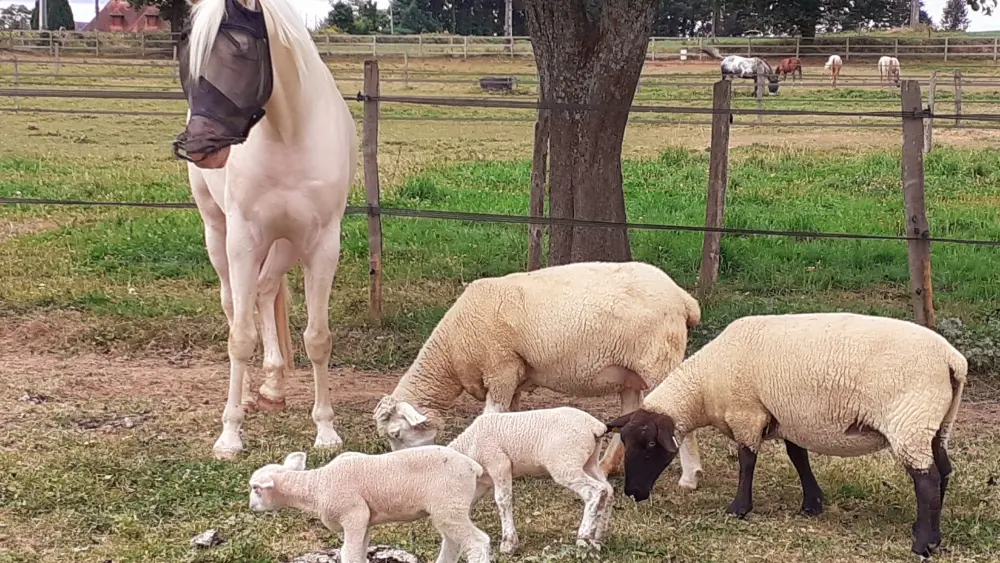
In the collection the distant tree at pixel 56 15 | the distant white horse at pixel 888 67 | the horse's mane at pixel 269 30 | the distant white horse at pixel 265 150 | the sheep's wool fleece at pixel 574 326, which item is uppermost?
the distant tree at pixel 56 15

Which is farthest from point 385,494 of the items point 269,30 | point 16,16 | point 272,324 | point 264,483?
point 16,16

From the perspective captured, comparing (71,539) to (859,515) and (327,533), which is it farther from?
(859,515)

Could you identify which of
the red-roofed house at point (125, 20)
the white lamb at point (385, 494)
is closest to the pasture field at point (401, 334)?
the white lamb at point (385, 494)

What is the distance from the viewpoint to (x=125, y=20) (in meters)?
64.1

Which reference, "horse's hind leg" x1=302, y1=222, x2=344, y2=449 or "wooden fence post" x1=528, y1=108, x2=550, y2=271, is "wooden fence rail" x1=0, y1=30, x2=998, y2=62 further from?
"horse's hind leg" x1=302, y1=222, x2=344, y2=449

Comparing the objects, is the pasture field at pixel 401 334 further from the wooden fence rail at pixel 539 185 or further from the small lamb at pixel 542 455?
the wooden fence rail at pixel 539 185

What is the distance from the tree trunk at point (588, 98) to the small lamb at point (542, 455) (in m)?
3.68

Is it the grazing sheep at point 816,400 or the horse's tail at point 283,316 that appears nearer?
the grazing sheep at point 816,400

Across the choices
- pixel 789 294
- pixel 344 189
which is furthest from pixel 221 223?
pixel 789 294

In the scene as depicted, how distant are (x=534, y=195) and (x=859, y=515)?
423 cm

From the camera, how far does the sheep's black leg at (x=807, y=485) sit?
15.7 ft

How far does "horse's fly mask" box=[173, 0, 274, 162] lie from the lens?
4754 mm

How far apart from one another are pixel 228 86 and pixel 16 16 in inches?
2739

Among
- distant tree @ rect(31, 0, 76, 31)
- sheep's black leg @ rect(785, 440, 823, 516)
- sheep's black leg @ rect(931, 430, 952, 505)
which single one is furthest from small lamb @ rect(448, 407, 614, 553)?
distant tree @ rect(31, 0, 76, 31)
